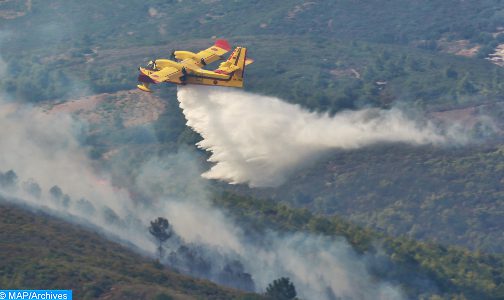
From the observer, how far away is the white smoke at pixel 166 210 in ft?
416

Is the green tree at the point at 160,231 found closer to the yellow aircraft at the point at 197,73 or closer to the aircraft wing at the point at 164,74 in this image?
the yellow aircraft at the point at 197,73

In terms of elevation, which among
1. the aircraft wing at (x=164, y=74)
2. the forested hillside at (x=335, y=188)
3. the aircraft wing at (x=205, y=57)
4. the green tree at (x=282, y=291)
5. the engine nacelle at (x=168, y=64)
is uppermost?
the engine nacelle at (x=168, y=64)

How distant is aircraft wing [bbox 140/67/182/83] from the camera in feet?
403

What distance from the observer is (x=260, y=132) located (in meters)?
137

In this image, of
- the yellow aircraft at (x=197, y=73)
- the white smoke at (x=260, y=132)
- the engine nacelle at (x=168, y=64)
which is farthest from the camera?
the white smoke at (x=260, y=132)

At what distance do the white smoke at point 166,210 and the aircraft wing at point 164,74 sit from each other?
18630mm

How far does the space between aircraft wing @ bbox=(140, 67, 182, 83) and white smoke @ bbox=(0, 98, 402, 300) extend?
18.6 metres

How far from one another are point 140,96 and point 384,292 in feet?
217

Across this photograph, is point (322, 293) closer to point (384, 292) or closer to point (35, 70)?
point (384, 292)

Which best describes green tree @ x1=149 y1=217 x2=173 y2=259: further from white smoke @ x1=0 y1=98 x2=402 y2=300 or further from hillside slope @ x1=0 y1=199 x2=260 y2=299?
hillside slope @ x1=0 y1=199 x2=260 y2=299

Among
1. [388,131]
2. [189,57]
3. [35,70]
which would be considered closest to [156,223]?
[189,57]

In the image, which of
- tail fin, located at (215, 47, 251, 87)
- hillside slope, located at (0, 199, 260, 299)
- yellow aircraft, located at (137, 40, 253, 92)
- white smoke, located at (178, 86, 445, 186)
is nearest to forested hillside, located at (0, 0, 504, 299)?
hillside slope, located at (0, 199, 260, 299)

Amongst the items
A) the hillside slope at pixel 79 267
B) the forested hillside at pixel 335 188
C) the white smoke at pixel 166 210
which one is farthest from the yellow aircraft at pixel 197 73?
the white smoke at pixel 166 210

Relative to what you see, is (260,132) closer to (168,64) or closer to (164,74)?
(168,64)
